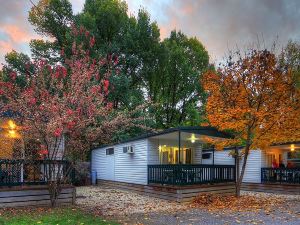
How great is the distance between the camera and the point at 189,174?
15.6 metres

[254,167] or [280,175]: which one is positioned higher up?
[254,167]

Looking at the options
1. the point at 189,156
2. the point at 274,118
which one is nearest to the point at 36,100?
the point at 274,118

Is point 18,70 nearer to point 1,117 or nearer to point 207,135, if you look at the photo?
point 1,117

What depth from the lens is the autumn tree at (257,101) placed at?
14.5 metres

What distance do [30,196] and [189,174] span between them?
6934mm

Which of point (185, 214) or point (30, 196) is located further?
point (30, 196)

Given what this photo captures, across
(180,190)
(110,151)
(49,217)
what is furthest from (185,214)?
(110,151)

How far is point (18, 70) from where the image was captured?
99.4ft

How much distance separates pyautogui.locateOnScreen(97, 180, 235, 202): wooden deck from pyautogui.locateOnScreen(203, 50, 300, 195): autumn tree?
2.72 metres

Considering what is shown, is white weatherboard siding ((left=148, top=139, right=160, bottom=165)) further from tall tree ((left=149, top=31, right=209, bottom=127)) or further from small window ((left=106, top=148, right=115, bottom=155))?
tall tree ((left=149, top=31, right=209, bottom=127))

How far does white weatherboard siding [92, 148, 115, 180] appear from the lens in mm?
22688

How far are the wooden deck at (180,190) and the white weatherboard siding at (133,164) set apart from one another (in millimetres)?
509

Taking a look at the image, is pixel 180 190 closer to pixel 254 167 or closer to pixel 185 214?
pixel 185 214

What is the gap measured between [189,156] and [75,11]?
1914 cm
